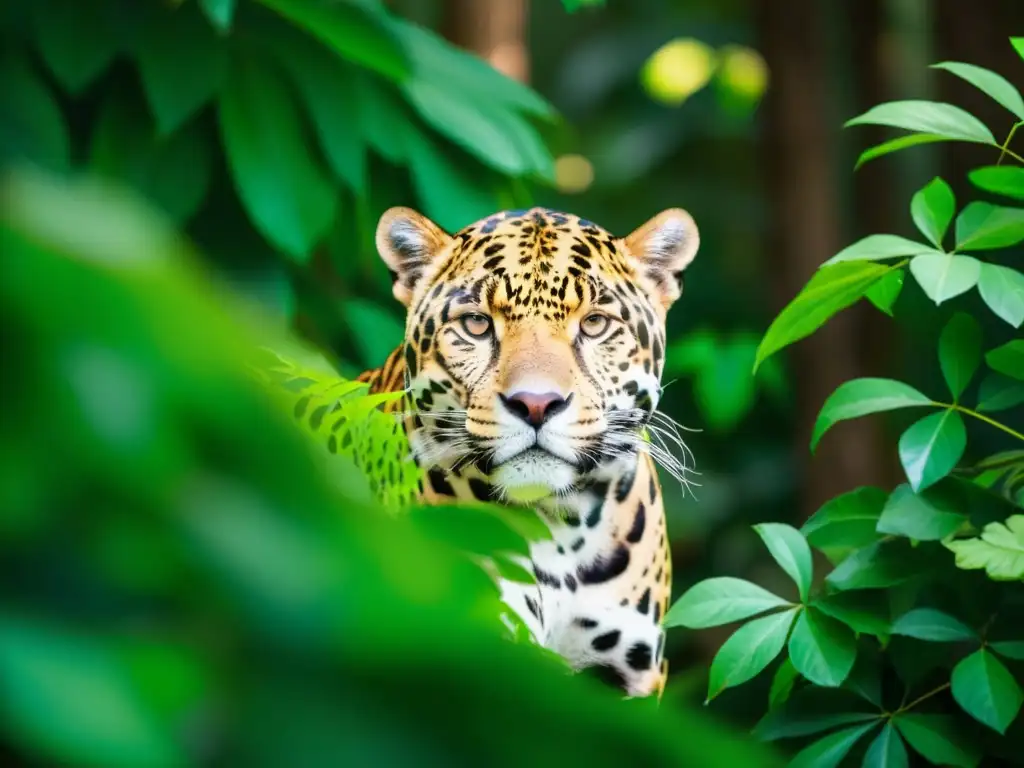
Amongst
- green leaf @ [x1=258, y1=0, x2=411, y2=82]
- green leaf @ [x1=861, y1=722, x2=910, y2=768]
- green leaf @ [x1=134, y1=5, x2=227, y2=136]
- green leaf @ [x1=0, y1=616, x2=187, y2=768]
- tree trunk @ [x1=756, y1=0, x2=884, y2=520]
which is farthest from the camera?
tree trunk @ [x1=756, y1=0, x2=884, y2=520]

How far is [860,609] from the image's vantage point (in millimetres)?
1311

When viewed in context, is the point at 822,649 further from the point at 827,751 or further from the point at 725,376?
the point at 725,376

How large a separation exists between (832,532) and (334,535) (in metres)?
1.03

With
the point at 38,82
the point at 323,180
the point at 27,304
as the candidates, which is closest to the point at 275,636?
the point at 27,304

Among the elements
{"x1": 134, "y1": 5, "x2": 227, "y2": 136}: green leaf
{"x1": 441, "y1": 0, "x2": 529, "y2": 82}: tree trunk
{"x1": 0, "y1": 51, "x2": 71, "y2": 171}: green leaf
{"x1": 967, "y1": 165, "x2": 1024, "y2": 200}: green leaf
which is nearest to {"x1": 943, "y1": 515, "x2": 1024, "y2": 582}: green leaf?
{"x1": 967, "y1": 165, "x2": 1024, "y2": 200}: green leaf

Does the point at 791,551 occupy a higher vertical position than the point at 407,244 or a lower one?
lower

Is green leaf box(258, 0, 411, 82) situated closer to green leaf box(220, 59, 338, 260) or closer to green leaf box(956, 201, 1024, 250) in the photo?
green leaf box(220, 59, 338, 260)

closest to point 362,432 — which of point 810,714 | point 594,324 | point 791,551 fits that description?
point 594,324

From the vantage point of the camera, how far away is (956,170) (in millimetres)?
2971

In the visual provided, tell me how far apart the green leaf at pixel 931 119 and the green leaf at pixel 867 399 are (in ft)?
0.86

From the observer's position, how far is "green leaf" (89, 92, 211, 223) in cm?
188

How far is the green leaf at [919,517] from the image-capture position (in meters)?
1.26

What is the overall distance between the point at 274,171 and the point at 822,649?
99 cm

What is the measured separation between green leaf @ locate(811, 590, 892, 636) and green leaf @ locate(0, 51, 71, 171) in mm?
1209
